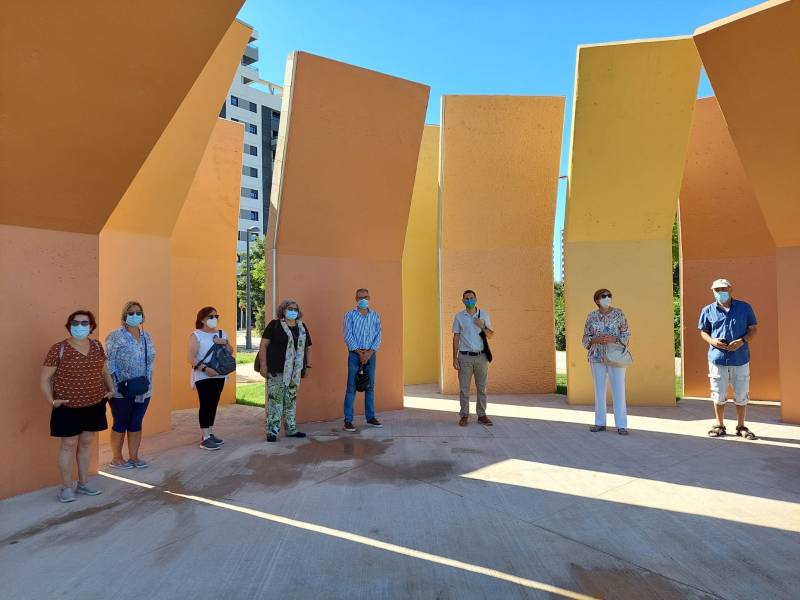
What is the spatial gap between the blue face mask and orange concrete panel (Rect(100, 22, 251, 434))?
7.12 feet

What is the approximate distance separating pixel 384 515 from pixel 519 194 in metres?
7.75

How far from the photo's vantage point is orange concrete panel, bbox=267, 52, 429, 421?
6871 mm

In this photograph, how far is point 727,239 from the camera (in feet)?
29.3

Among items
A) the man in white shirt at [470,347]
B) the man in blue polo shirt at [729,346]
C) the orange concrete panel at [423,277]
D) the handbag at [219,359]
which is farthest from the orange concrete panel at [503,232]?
the handbag at [219,359]

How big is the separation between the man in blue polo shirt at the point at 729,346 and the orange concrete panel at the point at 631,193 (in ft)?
7.00

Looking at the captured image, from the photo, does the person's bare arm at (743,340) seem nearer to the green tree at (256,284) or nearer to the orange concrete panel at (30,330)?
the orange concrete panel at (30,330)

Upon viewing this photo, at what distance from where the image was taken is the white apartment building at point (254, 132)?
50531 mm

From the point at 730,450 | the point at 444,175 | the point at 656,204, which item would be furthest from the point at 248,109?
the point at 730,450

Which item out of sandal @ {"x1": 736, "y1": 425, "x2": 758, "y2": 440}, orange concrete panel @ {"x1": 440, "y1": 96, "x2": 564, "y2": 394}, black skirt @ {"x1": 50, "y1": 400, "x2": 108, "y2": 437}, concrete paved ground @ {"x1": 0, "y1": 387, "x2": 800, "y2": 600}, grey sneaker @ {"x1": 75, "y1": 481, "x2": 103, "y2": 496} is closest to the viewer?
concrete paved ground @ {"x1": 0, "y1": 387, "x2": 800, "y2": 600}

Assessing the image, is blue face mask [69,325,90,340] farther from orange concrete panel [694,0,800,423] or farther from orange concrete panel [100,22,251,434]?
orange concrete panel [694,0,800,423]

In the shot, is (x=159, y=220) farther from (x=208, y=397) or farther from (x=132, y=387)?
(x=132, y=387)

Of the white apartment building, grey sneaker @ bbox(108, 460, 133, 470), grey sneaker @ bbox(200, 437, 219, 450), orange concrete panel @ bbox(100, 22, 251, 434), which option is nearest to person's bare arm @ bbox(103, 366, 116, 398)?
grey sneaker @ bbox(108, 460, 133, 470)

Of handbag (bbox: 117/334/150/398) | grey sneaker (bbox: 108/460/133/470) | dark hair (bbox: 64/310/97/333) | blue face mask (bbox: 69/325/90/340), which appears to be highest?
dark hair (bbox: 64/310/97/333)

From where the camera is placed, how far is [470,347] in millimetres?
6871
